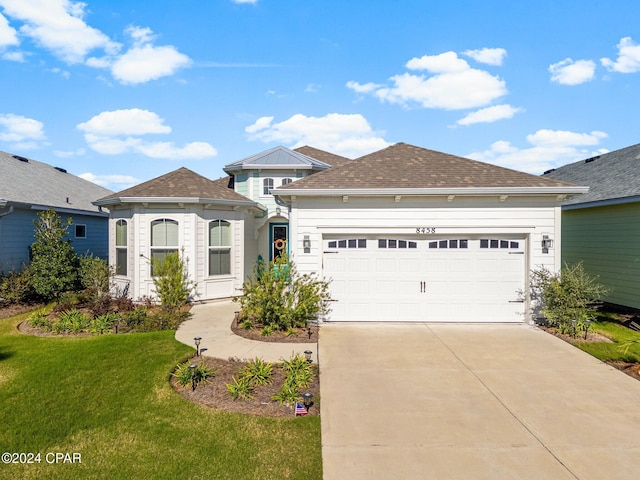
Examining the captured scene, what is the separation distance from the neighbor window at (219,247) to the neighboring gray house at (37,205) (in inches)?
254

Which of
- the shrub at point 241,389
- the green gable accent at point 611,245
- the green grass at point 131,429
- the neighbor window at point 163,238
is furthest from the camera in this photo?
the neighbor window at point 163,238

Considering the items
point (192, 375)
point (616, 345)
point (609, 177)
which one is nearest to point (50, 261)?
point (192, 375)

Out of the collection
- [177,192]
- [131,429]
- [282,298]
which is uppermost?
[177,192]

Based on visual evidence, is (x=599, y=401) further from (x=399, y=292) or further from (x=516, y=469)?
(x=399, y=292)

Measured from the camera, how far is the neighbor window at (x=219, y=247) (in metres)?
11.0

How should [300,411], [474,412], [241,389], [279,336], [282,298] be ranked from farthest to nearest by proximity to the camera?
[282,298] → [279,336] → [241,389] → [474,412] → [300,411]

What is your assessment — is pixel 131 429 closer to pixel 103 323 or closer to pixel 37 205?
pixel 103 323

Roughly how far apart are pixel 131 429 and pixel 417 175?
795 centimetres

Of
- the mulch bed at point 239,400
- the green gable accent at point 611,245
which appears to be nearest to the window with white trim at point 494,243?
the green gable accent at point 611,245

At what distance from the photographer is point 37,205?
1228 cm

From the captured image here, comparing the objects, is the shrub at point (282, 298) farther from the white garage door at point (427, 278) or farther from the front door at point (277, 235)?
the front door at point (277, 235)

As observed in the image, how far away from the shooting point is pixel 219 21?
33.8 feet

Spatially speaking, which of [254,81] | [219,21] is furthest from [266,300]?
[254,81]

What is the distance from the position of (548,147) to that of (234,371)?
52.8 metres
